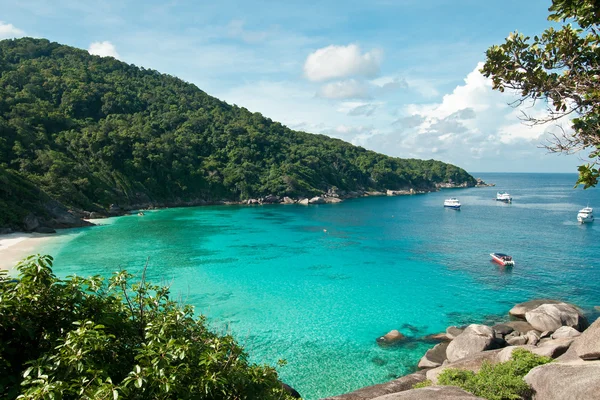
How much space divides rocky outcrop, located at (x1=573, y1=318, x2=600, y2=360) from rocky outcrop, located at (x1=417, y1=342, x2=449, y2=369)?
6.70m

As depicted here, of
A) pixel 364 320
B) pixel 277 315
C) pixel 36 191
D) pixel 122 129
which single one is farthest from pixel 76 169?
pixel 364 320

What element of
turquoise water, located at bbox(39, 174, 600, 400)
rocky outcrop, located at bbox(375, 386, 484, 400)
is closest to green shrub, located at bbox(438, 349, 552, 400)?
rocky outcrop, located at bbox(375, 386, 484, 400)

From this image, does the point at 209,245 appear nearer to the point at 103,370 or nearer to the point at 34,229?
the point at 34,229

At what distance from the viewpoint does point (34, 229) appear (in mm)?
48344

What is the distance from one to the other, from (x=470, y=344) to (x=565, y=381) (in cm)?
857

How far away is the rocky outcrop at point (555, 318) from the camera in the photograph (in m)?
21.2

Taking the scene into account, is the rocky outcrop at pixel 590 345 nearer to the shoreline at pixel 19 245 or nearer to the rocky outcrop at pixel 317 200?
the shoreline at pixel 19 245

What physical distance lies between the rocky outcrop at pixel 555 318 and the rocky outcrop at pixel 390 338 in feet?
27.4

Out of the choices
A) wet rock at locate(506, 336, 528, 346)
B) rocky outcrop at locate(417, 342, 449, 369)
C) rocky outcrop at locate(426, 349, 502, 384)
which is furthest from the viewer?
wet rock at locate(506, 336, 528, 346)

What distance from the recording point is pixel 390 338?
21531 mm

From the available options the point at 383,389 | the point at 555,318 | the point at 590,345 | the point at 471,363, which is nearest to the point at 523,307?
the point at 555,318

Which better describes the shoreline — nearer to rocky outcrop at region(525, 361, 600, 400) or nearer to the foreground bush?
the foreground bush

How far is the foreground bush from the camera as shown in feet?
13.8

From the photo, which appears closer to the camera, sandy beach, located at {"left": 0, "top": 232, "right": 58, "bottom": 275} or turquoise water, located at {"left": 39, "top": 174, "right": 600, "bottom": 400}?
turquoise water, located at {"left": 39, "top": 174, "right": 600, "bottom": 400}
